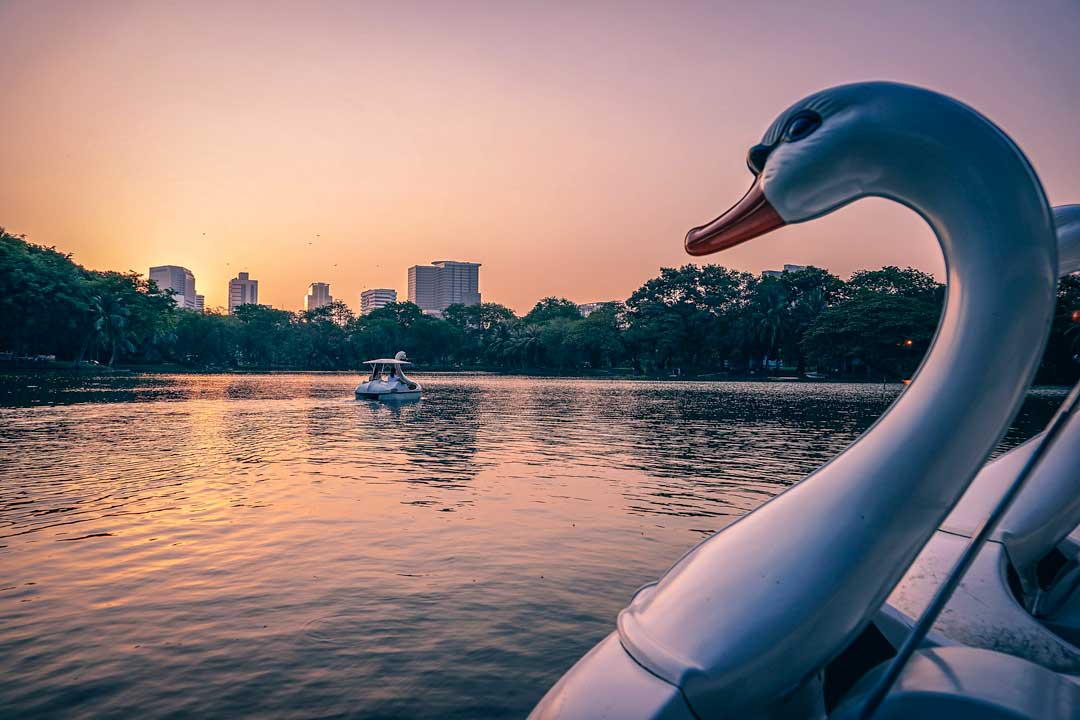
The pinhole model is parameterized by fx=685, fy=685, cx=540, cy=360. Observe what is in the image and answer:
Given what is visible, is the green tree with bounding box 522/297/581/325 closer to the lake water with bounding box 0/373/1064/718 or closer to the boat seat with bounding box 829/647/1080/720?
the lake water with bounding box 0/373/1064/718

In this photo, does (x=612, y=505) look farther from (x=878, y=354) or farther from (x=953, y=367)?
(x=878, y=354)

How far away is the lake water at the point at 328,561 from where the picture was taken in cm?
420

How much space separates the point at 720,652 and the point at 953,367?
96cm

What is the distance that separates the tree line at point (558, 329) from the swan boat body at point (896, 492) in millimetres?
49207

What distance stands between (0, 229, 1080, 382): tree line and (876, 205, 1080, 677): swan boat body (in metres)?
47.9

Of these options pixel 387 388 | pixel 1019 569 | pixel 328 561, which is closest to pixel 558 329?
pixel 387 388

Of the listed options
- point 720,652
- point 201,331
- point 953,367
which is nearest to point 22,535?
point 720,652

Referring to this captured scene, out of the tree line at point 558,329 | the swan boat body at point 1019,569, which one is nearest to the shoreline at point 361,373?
the tree line at point 558,329

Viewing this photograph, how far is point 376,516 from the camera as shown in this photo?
29.4 ft

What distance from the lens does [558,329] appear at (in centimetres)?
9706

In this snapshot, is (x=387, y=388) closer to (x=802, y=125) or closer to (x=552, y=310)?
(x=802, y=125)

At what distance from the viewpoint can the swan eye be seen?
1952mm

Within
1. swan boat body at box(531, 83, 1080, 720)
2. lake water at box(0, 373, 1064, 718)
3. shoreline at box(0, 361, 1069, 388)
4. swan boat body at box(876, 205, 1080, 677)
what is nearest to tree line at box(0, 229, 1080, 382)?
shoreline at box(0, 361, 1069, 388)

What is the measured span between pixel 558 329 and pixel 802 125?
312ft
